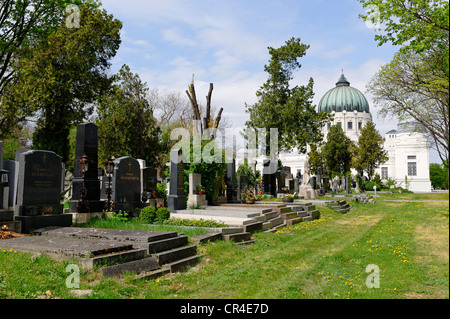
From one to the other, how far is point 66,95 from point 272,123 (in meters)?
17.1

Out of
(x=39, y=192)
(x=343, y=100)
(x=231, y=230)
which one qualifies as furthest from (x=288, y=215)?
(x=343, y=100)

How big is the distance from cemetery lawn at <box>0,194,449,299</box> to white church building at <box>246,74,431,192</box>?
31780 millimetres

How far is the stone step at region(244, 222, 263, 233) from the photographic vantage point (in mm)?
10462

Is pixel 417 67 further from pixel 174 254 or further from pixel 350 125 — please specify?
pixel 350 125

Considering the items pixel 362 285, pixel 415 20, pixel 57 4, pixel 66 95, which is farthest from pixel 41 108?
pixel 362 285

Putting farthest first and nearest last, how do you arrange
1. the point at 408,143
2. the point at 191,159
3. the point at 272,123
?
the point at 408,143 → the point at 272,123 → the point at 191,159

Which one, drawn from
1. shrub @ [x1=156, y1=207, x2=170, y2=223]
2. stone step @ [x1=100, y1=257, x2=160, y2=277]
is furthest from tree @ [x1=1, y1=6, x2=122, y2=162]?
stone step @ [x1=100, y1=257, x2=160, y2=277]

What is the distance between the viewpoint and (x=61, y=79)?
72.8 ft

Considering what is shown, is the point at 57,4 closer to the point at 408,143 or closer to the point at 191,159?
the point at 191,159

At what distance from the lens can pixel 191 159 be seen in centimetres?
1566

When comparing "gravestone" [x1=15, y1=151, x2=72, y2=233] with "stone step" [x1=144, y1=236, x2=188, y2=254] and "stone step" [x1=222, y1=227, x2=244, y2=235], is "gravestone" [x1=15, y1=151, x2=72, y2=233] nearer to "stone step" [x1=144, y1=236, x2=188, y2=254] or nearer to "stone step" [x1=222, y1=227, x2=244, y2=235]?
"stone step" [x1=144, y1=236, x2=188, y2=254]

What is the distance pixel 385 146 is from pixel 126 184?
67120mm

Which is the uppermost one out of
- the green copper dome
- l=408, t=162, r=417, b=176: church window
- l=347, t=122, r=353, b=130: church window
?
the green copper dome

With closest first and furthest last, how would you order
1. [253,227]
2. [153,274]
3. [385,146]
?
[153,274] < [253,227] < [385,146]
